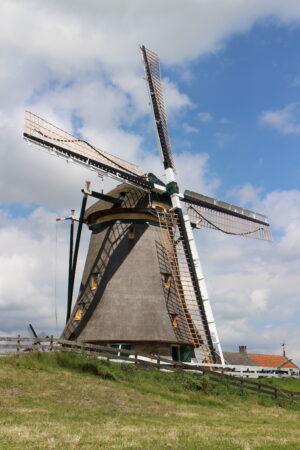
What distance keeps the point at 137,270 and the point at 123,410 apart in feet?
35.8

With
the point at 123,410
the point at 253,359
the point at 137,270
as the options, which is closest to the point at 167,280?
the point at 137,270

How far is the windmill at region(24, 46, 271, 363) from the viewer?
2250cm

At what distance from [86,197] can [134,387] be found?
1000 centimetres

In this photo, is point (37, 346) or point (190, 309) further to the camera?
point (190, 309)

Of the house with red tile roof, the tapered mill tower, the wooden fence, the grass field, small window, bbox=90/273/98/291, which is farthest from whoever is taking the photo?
the house with red tile roof

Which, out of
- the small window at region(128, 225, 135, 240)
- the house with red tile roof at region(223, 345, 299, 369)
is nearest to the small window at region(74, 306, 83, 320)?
the small window at region(128, 225, 135, 240)

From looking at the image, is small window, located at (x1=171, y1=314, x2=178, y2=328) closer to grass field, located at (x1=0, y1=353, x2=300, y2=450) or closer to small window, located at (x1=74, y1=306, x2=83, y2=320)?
grass field, located at (x1=0, y1=353, x2=300, y2=450)

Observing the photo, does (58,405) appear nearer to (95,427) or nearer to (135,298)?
(95,427)

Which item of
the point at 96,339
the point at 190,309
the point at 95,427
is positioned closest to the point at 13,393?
the point at 95,427

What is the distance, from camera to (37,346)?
59.3 ft

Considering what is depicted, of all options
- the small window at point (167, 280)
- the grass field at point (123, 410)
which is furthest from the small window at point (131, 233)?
the grass field at point (123, 410)

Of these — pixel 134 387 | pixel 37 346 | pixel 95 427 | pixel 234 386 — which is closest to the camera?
pixel 95 427

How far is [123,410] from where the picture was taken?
44.7 ft

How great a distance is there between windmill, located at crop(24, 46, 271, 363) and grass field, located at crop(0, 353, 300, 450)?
3.64m
